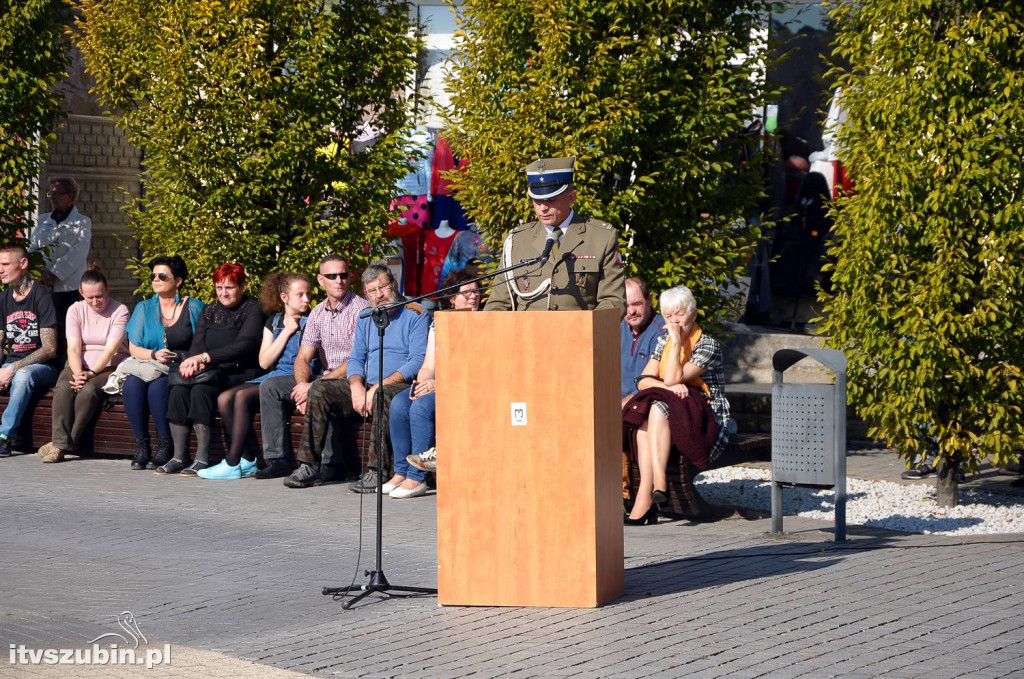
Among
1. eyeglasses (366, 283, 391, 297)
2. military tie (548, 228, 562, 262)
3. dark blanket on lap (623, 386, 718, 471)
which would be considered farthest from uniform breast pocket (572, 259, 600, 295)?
eyeglasses (366, 283, 391, 297)

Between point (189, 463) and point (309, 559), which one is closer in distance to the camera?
point (309, 559)

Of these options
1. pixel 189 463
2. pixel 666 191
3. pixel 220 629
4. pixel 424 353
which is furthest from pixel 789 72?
pixel 220 629

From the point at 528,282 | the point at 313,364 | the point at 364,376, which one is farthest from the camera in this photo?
the point at 313,364

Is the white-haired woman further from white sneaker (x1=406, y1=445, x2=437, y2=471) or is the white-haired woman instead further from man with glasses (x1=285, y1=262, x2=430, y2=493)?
man with glasses (x1=285, y1=262, x2=430, y2=493)

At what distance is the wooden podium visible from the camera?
23.4 feet

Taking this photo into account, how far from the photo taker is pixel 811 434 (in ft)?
30.7

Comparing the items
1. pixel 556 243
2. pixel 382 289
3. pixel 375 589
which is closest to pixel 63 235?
pixel 382 289

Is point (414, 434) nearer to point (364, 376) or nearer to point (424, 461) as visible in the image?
point (424, 461)

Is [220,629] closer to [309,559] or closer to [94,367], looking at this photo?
[309,559]

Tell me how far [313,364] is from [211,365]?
0.88m

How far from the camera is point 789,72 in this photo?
16.7 meters

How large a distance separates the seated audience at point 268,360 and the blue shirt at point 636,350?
9.63 ft

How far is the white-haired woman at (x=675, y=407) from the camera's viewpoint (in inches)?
388

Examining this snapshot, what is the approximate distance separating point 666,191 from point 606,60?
1.25 metres
